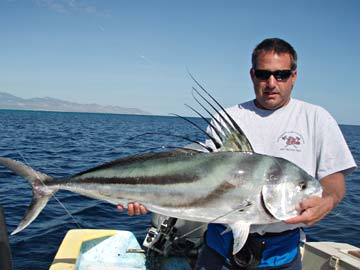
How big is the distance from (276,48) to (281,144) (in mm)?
946

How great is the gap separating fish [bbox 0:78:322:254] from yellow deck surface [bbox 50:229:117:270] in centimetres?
251

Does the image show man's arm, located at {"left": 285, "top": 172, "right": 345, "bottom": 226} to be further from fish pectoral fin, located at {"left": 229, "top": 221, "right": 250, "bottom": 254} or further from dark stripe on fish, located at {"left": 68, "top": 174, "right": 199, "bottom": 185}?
dark stripe on fish, located at {"left": 68, "top": 174, "right": 199, "bottom": 185}

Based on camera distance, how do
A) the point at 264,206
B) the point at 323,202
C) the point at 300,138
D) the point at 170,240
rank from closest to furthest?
the point at 264,206
the point at 323,202
the point at 300,138
the point at 170,240

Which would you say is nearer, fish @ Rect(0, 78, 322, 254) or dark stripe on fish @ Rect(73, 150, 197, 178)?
fish @ Rect(0, 78, 322, 254)

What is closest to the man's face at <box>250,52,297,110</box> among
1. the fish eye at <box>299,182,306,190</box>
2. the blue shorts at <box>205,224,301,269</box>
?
the fish eye at <box>299,182,306,190</box>

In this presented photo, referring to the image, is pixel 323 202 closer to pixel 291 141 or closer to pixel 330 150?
pixel 330 150

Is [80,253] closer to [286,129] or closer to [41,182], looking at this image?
[41,182]

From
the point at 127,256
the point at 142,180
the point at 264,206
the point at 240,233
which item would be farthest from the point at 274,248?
the point at 127,256

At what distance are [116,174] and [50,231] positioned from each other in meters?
6.73

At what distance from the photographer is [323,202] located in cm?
301

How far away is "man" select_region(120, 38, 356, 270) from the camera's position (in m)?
3.36

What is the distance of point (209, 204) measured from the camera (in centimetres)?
300

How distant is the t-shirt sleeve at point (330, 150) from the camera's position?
10.9ft

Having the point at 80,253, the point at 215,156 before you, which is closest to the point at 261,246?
the point at 215,156
